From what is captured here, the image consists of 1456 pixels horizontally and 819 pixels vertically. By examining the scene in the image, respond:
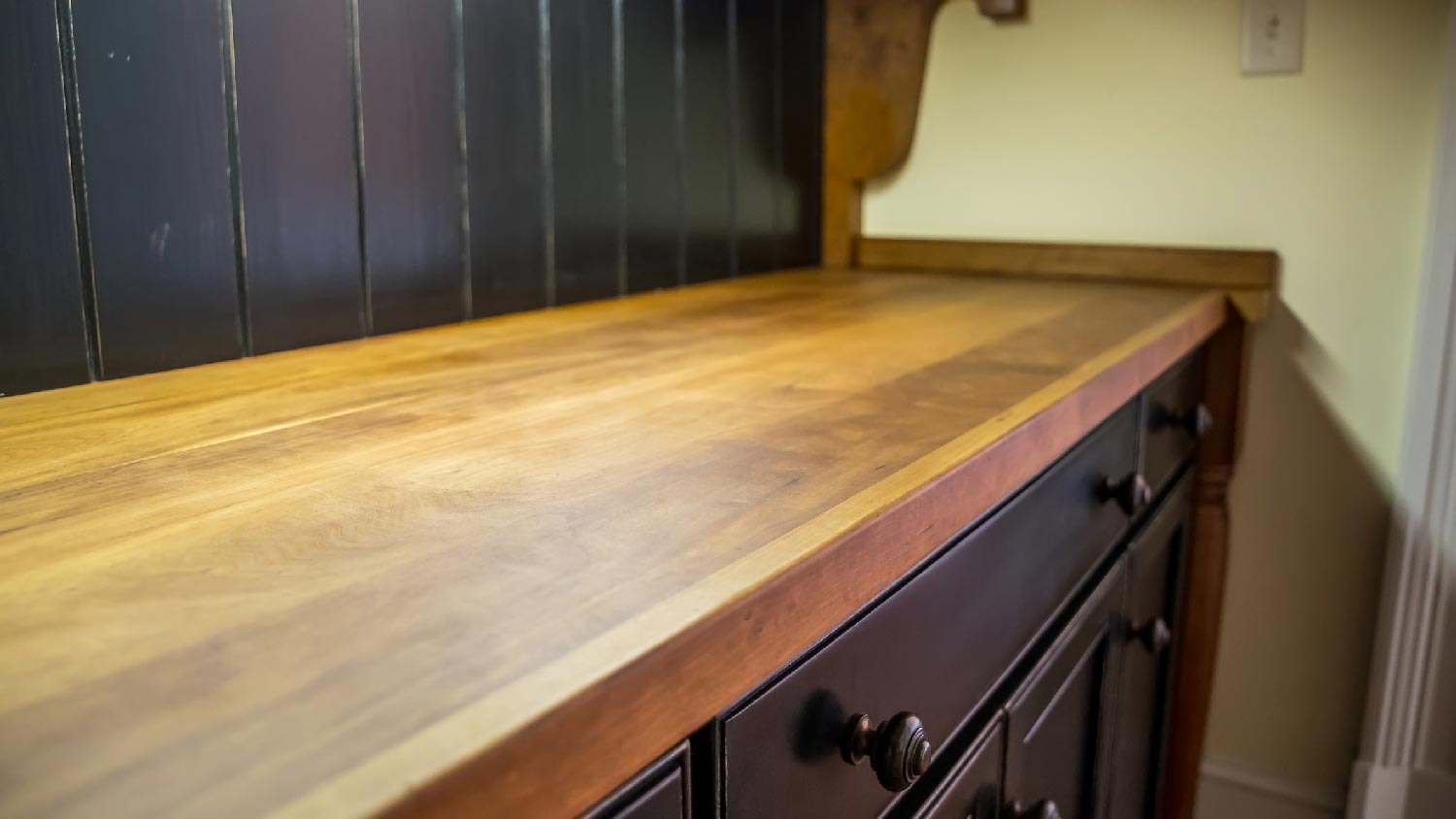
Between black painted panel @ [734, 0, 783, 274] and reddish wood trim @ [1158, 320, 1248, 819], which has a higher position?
black painted panel @ [734, 0, 783, 274]

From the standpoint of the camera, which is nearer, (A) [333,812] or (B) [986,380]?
(A) [333,812]

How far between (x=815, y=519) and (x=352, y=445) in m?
0.25

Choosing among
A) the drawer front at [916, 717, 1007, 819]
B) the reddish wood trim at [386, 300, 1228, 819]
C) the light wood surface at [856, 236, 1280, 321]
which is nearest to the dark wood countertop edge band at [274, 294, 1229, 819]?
the reddish wood trim at [386, 300, 1228, 819]

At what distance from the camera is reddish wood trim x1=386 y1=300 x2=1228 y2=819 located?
274 millimetres

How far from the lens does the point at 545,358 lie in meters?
0.82

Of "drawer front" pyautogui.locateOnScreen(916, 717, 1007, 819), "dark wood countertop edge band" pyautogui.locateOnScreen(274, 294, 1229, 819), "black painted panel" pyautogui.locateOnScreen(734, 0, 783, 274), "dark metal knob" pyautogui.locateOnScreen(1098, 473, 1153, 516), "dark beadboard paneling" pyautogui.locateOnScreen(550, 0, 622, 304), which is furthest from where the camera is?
"black painted panel" pyautogui.locateOnScreen(734, 0, 783, 274)

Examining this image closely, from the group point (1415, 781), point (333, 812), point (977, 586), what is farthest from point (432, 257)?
point (1415, 781)

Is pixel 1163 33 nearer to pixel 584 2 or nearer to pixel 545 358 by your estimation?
pixel 584 2

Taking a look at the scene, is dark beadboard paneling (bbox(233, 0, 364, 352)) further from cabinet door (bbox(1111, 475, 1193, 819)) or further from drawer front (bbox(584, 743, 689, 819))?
cabinet door (bbox(1111, 475, 1193, 819))

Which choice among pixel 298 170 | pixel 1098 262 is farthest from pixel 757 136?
pixel 298 170

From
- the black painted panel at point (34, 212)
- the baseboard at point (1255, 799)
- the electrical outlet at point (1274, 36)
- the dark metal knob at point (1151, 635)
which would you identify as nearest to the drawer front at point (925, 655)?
the dark metal knob at point (1151, 635)

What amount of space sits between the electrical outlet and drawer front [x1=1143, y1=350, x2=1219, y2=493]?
0.37m

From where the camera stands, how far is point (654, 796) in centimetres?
35

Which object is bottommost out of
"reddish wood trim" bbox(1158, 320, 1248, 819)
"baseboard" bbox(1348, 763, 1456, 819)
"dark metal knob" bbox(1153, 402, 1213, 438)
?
"baseboard" bbox(1348, 763, 1456, 819)
